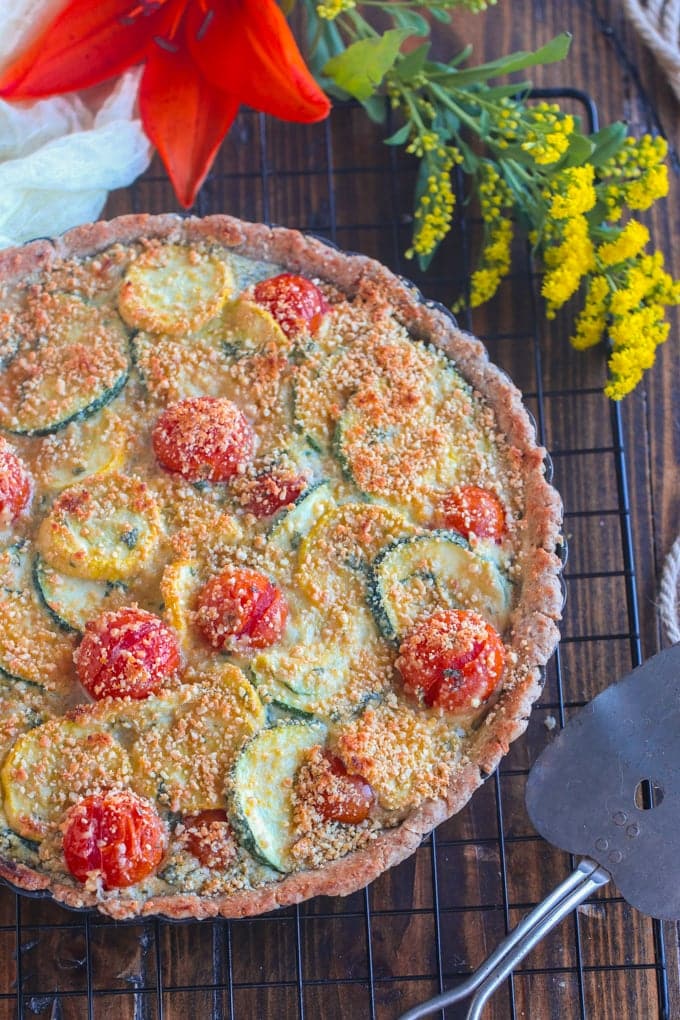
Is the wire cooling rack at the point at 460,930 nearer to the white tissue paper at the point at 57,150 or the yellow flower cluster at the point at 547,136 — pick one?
Result: the yellow flower cluster at the point at 547,136

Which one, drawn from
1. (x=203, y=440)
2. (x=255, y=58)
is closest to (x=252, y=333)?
(x=203, y=440)

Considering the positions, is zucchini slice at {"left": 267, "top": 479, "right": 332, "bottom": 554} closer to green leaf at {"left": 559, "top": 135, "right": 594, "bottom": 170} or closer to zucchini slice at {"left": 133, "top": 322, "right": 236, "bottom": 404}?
zucchini slice at {"left": 133, "top": 322, "right": 236, "bottom": 404}

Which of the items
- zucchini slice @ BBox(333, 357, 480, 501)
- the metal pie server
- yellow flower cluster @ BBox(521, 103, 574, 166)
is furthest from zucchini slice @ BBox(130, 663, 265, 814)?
yellow flower cluster @ BBox(521, 103, 574, 166)

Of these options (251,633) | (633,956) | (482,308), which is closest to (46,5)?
(482,308)

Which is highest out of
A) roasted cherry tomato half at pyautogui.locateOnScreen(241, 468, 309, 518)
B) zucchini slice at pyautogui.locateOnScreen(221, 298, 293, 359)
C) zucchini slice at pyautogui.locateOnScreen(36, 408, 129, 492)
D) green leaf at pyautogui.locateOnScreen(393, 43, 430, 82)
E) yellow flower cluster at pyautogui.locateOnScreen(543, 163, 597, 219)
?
green leaf at pyautogui.locateOnScreen(393, 43, 430, 82)

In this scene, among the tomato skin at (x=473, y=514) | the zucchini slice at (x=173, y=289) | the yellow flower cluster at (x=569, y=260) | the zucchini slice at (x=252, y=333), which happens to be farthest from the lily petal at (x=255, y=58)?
the tomato skin at (x=473, y=514)

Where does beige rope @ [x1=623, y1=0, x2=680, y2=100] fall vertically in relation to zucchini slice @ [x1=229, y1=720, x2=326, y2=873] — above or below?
above
